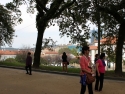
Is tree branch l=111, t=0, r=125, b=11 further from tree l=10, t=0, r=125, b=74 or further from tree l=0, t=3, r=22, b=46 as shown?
tree l=0, t=3, r=22, b=46

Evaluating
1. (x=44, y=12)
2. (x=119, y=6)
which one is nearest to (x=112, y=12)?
(x=119, y=6)

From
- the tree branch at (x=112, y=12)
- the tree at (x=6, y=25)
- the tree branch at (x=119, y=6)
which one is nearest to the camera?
the tree branch at (x=119, y=6)

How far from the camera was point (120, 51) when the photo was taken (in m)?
19.6

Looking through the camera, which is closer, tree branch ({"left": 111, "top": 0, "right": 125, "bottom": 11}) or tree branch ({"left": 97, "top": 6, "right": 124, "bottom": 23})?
tree branch ({"left": 111, "top": 0, "right": 125, "bottom": 11})

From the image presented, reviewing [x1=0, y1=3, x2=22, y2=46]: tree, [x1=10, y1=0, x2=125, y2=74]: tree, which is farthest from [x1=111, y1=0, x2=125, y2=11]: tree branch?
[x1=0, y1=3, x2=22, y2=46]: tree

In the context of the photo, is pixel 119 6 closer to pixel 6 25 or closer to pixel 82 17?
pixel 82 17

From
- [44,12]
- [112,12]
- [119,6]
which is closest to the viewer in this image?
[119,6]

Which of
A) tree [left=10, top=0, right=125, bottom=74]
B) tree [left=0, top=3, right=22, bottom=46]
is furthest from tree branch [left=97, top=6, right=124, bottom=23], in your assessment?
tree [left=0, top=3, right=22, bottom=46]

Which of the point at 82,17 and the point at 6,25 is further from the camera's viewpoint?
the point at 6,25

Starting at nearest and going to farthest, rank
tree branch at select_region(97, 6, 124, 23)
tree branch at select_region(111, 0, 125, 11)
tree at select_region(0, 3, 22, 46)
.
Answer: tree branch at select_region(111, 0, 125, 11)
tree branch at select_region(97, 6, 124, 23)
tree at select_region(0, 3, 22, 46)

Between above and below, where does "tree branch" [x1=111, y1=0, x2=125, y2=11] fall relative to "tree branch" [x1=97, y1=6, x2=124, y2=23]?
above

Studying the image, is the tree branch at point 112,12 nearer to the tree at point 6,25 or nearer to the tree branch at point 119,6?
the tree branch at point 119,6

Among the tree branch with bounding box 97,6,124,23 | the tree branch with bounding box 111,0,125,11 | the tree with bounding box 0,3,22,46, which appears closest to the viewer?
the tree branch with bounding box 111,0,125,11

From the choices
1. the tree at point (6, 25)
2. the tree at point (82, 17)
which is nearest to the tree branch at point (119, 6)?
the tree at point (82, 17)
